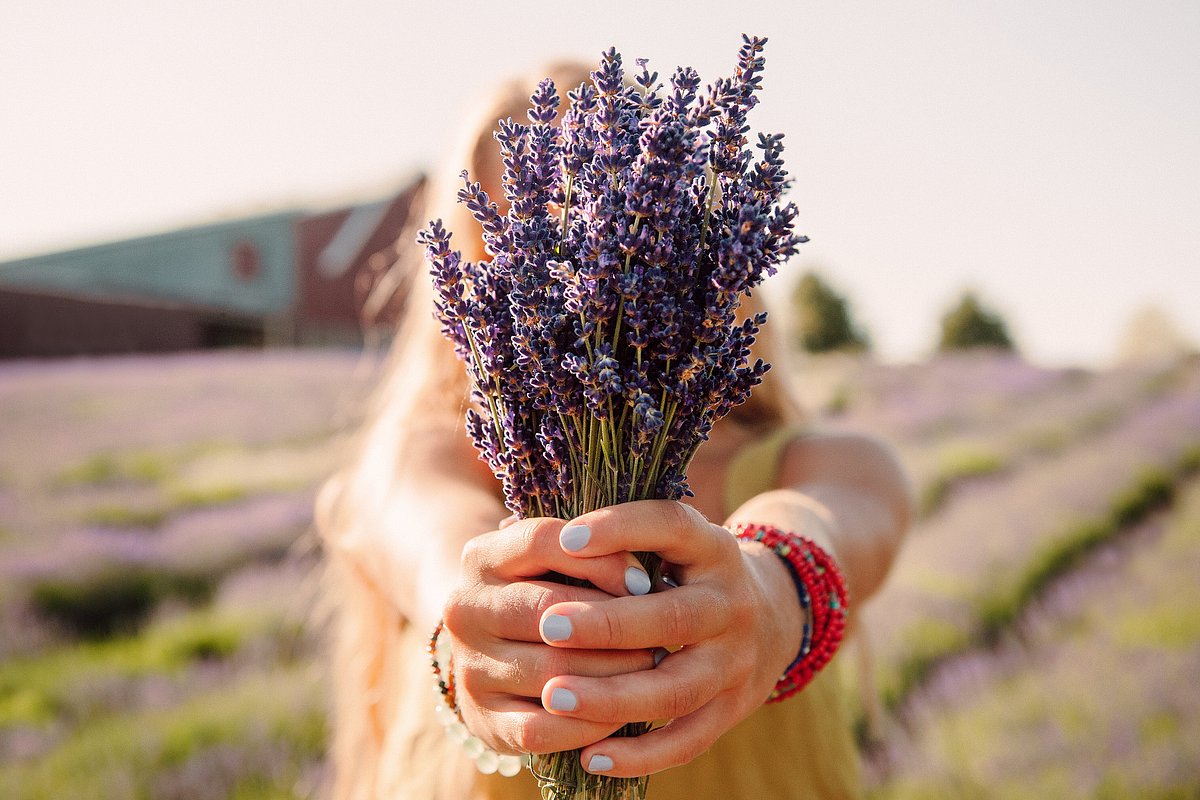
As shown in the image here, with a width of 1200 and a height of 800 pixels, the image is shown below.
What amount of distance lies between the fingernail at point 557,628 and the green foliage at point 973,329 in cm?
1681

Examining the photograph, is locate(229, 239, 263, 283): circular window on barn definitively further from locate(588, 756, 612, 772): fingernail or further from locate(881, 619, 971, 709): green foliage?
locate(588, 756, 612, 772): fingernail

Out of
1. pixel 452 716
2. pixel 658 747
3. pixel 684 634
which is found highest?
pixel 684 634

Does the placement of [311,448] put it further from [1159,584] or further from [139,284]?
[139,284]

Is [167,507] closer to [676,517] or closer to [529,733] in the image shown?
[529,733]

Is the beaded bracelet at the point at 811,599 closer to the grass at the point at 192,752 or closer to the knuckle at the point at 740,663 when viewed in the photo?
the knuckle at the point at 740,663

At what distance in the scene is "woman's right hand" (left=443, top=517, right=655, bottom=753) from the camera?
2.69ft

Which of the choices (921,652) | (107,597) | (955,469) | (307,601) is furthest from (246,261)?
(921,652)

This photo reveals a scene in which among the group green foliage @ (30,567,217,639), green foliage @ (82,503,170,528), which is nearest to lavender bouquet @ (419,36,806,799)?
green foliage @ (30,567,217,639)

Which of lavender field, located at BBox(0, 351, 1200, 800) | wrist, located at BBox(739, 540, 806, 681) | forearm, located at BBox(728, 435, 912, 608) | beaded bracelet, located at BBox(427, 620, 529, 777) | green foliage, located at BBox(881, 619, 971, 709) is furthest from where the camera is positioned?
green foliage, located at BBox(881, 619, 971, 709)

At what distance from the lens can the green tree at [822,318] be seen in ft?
60.1

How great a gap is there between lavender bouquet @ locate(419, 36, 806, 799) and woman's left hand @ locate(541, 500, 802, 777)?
59 mm

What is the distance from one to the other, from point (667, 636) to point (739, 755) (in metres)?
0.93

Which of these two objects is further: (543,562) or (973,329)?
(973,329)

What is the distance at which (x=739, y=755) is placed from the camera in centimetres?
158
